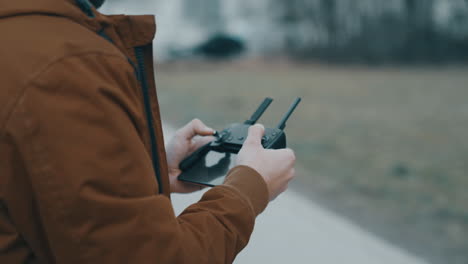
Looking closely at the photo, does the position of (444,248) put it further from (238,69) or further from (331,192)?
(238,69)

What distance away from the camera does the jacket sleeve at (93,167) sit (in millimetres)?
643

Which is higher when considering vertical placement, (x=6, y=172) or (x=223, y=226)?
(x=6, y=172)

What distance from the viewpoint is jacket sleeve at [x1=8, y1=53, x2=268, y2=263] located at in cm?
64

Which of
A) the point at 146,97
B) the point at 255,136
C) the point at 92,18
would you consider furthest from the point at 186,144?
the point at 92,18

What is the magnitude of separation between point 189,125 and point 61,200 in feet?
2.15

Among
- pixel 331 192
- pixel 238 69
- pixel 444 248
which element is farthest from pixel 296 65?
pixel 444 248

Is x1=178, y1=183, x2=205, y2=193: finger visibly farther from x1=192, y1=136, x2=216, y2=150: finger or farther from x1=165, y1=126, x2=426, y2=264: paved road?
x1=165, y1=126, x2=426, y2=264: paved road

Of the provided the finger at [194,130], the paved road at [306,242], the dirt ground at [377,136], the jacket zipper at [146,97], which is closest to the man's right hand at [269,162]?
the jacket zipper at [146,97]

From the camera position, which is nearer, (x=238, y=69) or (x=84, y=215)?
(x=84, y=215)

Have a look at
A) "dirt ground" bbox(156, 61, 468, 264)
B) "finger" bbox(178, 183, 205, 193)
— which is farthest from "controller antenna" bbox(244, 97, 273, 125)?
"dirt ground" bbox(156, 61, 468, 264)

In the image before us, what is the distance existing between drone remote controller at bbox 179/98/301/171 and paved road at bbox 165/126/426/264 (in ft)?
2.25

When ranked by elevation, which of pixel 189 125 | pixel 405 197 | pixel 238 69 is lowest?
pixel 238 69

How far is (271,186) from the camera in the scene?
947 millimetres

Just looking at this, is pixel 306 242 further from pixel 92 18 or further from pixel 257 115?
pixel 92 18
